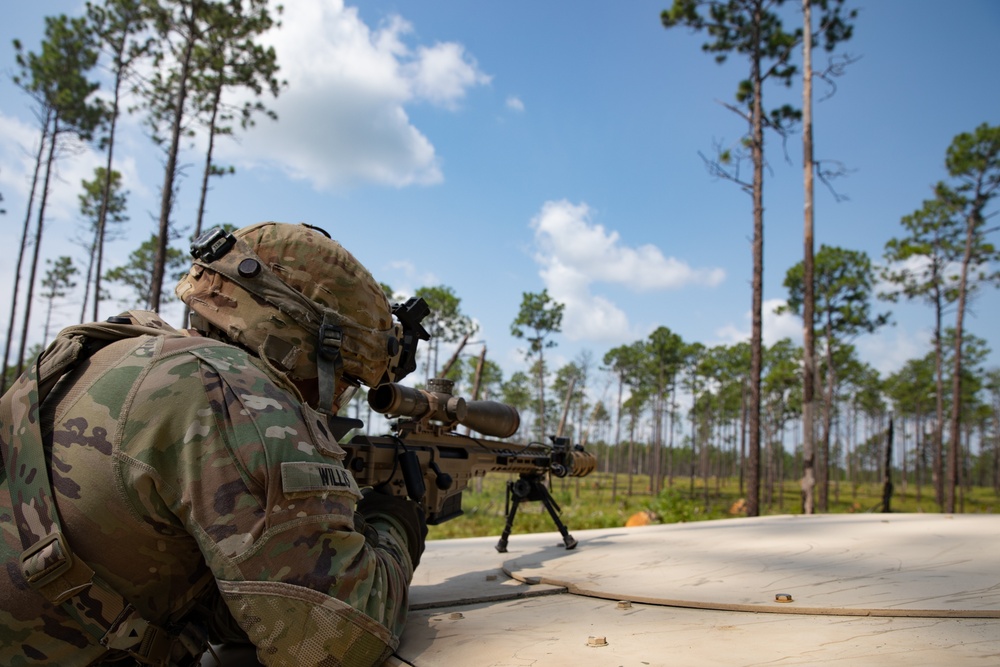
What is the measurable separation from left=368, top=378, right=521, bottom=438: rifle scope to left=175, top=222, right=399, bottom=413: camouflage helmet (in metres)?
0.84

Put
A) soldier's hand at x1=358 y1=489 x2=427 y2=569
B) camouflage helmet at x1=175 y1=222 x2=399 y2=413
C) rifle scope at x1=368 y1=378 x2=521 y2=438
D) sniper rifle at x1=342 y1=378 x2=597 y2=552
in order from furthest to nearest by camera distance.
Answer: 1. rifle scope at x1=368 y1=378 x2=521 y2=438
2. sniper rifle at x1=342 y1=378 x2=597 y2=552
3. soldier's hand at x1=358 y1=489 x2=427 y2=569
4. camouflage helmet at x1=175 y1=222 x2=399 y2=413

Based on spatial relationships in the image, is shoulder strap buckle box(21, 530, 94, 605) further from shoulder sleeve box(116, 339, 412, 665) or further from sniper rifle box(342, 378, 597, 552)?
sniper rifle box(342, 378, 597, 552)

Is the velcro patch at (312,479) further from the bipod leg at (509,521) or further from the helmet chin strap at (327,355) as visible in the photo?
the bipod leg at (509,521)

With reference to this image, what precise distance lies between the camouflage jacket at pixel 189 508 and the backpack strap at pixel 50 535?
0.10 ft

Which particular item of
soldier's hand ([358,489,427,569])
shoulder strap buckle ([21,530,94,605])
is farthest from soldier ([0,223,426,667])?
soldier's hand ([358,489,427,569])

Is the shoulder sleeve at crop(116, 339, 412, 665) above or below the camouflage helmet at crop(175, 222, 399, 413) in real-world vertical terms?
below

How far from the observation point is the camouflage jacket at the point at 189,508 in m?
1.49

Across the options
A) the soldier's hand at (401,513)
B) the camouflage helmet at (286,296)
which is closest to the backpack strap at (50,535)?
the camouflage helmet at (286,296)

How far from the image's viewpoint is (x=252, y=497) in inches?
59.3

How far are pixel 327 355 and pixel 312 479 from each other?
22.0 inches

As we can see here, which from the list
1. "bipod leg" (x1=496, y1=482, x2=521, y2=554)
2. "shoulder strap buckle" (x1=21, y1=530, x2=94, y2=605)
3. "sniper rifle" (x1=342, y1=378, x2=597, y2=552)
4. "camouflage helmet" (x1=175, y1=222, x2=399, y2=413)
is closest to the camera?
"shoulder strap buckle" (x1=21, y1=530, x2=94, y2=605)

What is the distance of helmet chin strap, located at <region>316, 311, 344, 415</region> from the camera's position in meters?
2.00

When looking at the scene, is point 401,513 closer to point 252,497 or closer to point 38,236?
point 252,497

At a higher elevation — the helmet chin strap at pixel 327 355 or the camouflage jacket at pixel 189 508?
the helmet chin strap at pixel 327 355
